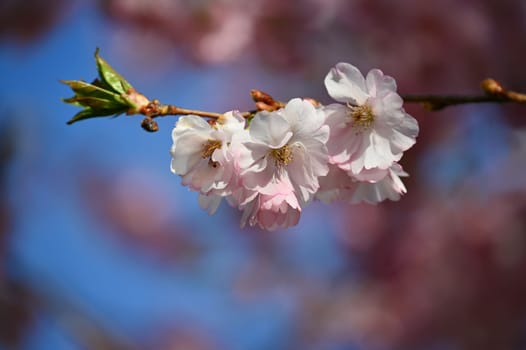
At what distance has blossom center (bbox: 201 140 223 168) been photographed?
3.25ft

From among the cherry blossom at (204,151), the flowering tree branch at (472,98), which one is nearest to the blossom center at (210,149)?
the cherry blossom at (204,151)

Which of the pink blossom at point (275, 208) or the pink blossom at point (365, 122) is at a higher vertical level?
the pink blossom at point (365, 122)

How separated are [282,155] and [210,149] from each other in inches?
5.0

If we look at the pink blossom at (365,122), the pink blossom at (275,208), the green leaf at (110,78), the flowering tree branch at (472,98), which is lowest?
the pink blossom at (275,208)

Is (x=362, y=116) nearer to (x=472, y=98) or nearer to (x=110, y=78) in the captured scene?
(x=472, y=98)

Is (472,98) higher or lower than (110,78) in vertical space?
higher

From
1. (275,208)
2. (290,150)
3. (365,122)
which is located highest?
(365,122)

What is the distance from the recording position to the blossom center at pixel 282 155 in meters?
1.00

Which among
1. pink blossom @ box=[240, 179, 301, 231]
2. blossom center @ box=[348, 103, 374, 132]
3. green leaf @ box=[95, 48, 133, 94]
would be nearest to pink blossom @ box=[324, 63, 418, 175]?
blossom center @ box=[348, 103, 374, 132]

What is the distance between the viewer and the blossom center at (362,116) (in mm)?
1039

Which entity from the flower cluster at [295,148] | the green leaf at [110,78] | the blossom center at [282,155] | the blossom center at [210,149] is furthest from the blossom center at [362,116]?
the green leaf at [110,78]

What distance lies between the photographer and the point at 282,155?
3.32 ft

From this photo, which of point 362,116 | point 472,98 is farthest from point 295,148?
point 472,98

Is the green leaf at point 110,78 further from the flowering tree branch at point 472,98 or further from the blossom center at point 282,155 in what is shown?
the flowering tree branch at point 472,98
